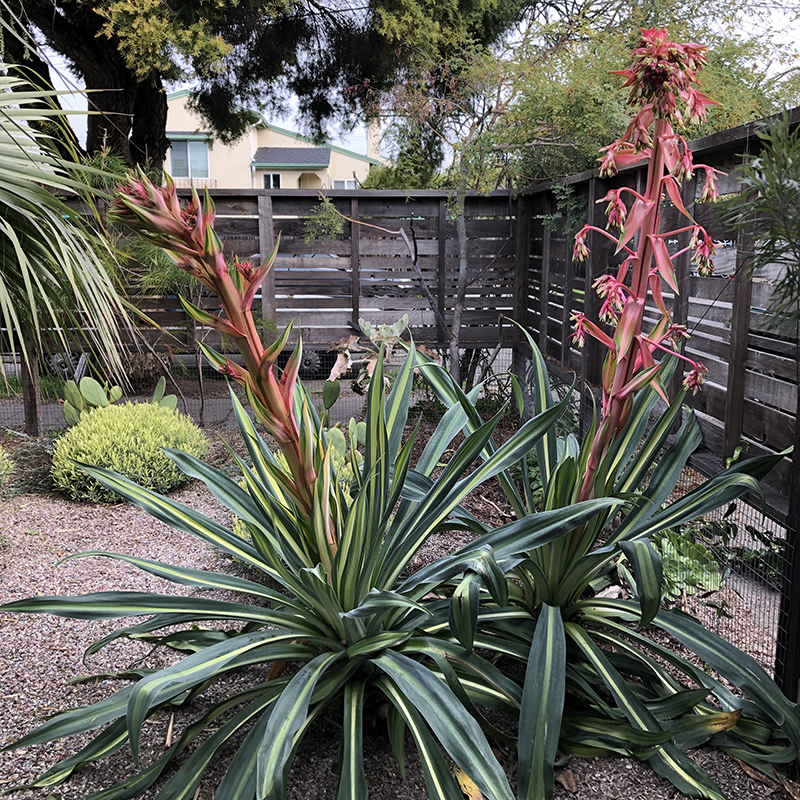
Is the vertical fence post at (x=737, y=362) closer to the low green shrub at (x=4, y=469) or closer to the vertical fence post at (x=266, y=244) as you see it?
the low green shrub at (x=4, y=469)

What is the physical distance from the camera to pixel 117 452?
3900 mm

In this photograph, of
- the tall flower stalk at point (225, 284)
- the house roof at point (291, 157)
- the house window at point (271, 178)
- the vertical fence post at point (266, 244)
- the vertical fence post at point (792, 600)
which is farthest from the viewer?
the house window at point (271, 178)

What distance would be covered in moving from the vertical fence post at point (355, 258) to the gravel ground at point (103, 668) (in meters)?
2.94

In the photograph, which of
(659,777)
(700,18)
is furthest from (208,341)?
(700,18)

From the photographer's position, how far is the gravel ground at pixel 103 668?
1688 millimetres

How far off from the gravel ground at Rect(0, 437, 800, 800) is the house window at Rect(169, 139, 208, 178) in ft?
81.8

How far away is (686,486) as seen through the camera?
3.71 m

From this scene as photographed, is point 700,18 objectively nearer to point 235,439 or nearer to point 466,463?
point 235,439

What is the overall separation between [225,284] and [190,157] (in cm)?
2759

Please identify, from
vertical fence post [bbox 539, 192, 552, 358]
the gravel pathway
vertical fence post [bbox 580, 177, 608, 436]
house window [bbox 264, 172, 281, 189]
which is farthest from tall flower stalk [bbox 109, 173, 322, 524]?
house window [bbox 264, 172, 281, 189]

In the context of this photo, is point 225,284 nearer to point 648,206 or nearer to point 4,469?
point 648,206

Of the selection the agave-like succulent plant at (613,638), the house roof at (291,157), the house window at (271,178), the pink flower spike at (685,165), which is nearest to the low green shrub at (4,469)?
the agave-like succulent plant at (613,638)

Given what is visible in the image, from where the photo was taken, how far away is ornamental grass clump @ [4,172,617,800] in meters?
1.34

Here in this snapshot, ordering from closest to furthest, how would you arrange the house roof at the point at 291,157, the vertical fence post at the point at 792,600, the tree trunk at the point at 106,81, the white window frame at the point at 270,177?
1. the vertical fence post at the point at 792,600
2. the tree trunk at the point at 106,81
3. the house roof at the point at 291,157
4. the white window frame at the point at 270,177
